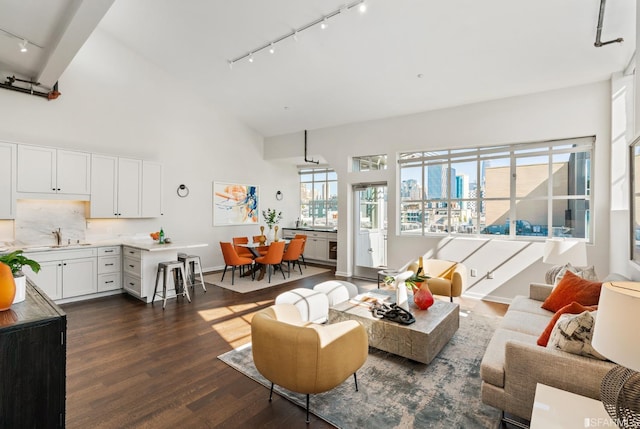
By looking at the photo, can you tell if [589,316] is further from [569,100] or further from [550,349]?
[569,100]

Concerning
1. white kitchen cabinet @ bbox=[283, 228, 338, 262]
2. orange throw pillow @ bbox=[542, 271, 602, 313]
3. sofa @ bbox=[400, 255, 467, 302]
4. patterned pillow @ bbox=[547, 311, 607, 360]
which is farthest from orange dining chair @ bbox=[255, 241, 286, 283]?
patterned pillow @ bbox=[547, 311, 607, 360]

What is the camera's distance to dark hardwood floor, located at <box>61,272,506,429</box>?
2201 millimetres

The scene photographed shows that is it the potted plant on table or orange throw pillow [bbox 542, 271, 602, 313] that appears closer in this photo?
the potted plant on table

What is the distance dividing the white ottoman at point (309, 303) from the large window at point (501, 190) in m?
2.95

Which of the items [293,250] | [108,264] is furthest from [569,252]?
[108,264]

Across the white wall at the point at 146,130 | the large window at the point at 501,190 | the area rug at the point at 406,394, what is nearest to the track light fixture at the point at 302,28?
the white wall at the point at 146,130

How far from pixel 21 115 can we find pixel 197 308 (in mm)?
4074

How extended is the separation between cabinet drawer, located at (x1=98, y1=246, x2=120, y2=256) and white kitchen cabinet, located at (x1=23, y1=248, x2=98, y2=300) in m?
0.09

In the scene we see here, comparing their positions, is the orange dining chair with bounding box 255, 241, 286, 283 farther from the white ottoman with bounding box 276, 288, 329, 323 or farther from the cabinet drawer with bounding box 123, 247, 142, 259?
the white ottoman with bounding box 276, 288, 329, 323

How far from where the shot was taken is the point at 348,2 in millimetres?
3752

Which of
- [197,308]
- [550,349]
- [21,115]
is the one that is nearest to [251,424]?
[550,349]

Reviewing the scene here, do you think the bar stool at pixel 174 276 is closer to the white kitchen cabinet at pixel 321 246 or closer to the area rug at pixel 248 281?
the area rug at pixel 248 281

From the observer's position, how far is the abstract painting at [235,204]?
736 cm

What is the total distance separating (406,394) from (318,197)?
7.17 metres
